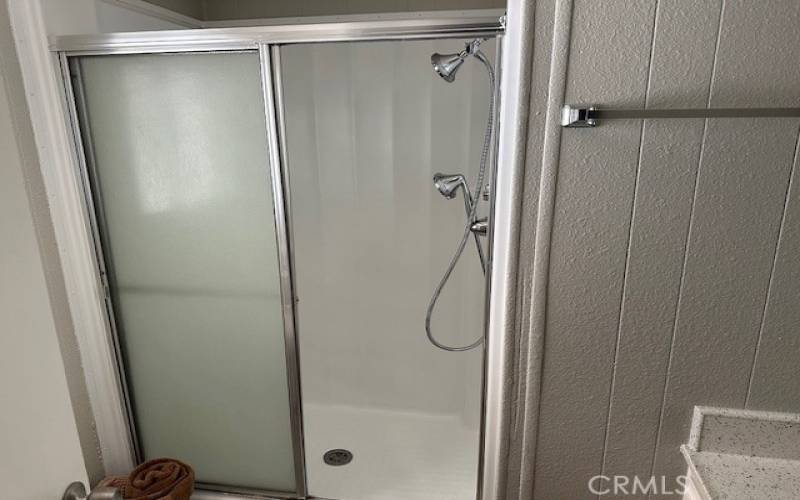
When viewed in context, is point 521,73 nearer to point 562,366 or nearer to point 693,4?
point 693,4

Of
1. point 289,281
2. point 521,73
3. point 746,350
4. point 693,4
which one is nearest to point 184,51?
point 289,281

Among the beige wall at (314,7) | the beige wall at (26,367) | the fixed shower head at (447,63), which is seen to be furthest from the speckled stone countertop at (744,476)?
the beige wall at (314,7)

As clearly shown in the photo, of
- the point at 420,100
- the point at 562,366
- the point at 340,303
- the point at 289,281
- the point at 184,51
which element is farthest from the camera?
the point at 340,303

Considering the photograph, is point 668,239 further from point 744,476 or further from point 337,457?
point 337,457

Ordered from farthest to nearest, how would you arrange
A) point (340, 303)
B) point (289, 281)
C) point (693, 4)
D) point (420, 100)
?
point (340, 303) → point (420, 100) → point (289, 281) → point (693, 4)

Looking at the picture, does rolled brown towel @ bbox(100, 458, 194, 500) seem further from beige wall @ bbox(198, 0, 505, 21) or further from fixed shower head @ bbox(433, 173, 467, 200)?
beige wall @ bbox(198, 0, 505, 21)

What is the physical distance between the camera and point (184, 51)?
1458 millimetres

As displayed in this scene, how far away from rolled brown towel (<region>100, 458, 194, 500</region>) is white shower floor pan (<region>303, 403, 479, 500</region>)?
0.47 meters

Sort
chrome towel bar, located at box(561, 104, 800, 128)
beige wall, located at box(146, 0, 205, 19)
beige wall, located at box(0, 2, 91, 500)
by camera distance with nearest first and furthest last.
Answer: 1. beige wall, located at box(0, 2, 91, 500)
2. chrome towel bar, located at box(561, 104, 800, 128)
3. beige wall, located at box(146, 0, 205, 19)

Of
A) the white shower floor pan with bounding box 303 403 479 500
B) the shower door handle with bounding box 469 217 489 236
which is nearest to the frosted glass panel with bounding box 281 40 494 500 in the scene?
the white shower floor pan with bounding box 303 403 479 500

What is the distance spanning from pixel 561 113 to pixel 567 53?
0.12 metres
